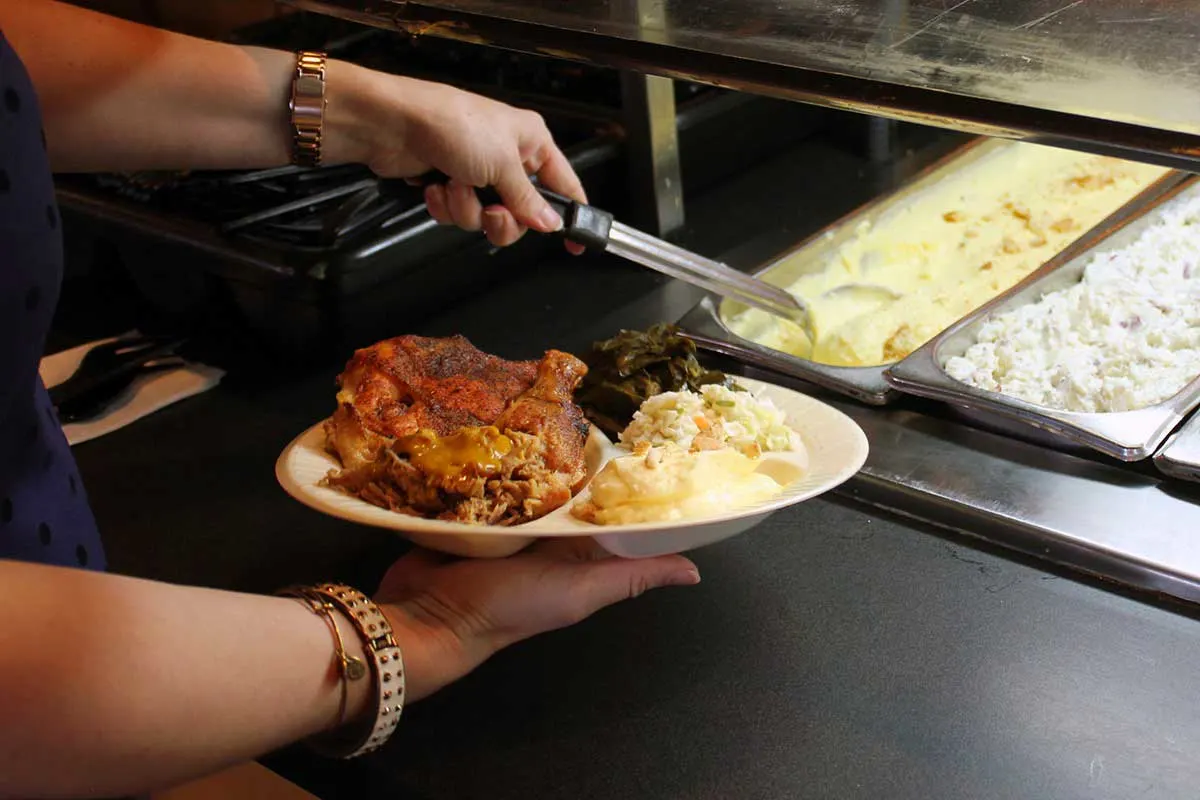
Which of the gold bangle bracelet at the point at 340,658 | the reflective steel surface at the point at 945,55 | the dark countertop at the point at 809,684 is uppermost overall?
the reflective steel surface at the point at 945,55

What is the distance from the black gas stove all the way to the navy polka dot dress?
2.00ft

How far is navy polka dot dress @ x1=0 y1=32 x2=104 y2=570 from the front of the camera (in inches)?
36.1

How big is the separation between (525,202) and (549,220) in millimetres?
36

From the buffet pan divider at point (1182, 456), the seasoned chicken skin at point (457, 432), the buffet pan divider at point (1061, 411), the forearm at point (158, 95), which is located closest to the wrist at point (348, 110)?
the forearm at point (158, 95)

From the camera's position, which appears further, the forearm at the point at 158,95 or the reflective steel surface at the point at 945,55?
the forearm at the point at 158,95

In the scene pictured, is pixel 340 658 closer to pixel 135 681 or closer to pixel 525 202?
pixel 135 681

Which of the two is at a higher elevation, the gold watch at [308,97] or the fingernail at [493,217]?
the gold watch at [308,97]

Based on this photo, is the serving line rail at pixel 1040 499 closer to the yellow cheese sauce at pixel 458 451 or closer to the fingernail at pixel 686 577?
the fingernail at pixel 686 577

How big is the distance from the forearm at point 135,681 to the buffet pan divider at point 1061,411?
2.62ft

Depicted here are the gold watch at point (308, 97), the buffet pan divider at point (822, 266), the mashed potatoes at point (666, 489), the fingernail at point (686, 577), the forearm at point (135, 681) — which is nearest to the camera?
the forearm at point (135, 681)

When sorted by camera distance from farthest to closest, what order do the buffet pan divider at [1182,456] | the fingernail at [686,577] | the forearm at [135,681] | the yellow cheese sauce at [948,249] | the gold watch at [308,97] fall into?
1. the yellow cheese sauce at [948,249]
2. the gold watch at [308,97]
3. the buffet pan divider at [1182,456]
4. the fingernail at [686,577]
5. the forearm at [135,681]

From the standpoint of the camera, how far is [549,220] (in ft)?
4.65

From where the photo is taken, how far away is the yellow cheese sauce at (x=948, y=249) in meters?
1.67

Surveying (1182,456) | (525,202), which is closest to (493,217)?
(525,202)
